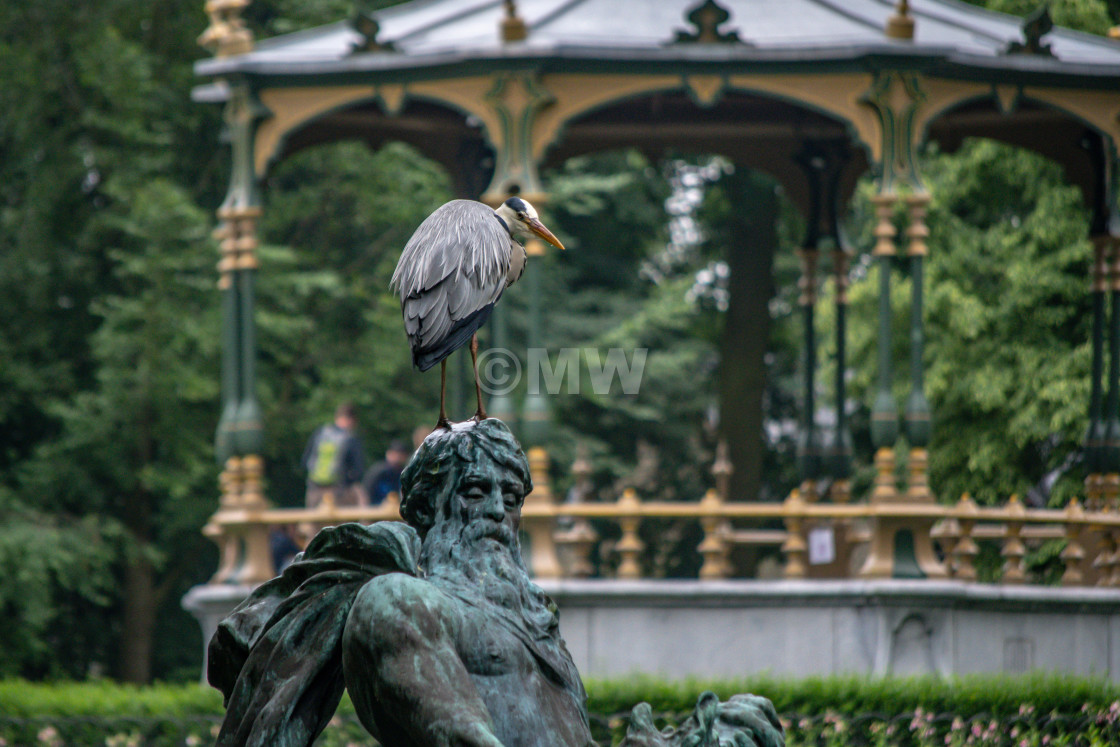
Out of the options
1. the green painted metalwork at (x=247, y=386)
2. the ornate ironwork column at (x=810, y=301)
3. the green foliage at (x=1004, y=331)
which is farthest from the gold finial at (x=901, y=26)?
the green foliage at (x=1004, y=331)

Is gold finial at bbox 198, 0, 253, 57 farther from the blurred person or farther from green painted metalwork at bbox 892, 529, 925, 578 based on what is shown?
green painted metalwork at bbox 892, 529, 925, 578

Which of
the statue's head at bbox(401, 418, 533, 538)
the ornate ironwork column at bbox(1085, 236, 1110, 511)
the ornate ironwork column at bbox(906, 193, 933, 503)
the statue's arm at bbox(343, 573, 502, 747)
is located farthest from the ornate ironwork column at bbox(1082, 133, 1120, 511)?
the statue's arm at bbox(343, 573, 502, 747)

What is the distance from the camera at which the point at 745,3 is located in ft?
42.7

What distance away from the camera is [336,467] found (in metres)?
13.6

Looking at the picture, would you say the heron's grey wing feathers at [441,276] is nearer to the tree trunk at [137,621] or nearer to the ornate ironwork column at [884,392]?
the ornate ironwork column at [884,392]

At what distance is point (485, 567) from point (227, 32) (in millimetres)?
10385

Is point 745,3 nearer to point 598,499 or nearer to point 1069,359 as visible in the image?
point 1069,359

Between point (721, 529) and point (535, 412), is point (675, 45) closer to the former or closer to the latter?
point (535, 412)

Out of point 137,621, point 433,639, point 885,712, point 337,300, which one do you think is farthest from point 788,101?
point 137,621

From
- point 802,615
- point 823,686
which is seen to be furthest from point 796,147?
point 823,686

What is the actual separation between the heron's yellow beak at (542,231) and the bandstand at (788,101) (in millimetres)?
6579

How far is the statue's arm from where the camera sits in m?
2.71

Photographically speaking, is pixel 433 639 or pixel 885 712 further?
pixel 885 712

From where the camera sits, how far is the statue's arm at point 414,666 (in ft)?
8.88
